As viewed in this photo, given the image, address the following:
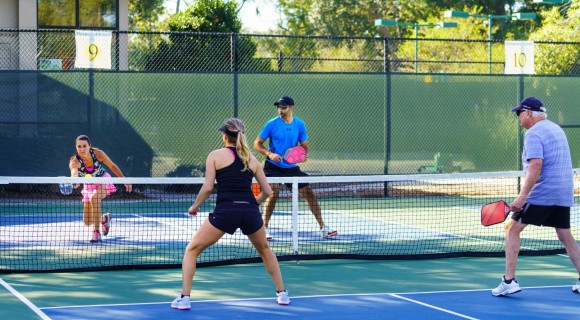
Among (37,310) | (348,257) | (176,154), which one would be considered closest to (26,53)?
(176,154)

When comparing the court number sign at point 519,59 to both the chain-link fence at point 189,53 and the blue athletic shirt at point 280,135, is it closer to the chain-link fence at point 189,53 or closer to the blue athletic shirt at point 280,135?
the chain-link fence at point 189,53

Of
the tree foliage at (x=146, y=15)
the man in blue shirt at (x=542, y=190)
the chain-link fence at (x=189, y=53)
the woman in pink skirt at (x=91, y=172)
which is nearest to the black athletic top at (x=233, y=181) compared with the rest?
the man in blue shirt at (x=542, y=190)

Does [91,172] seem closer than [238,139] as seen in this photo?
No

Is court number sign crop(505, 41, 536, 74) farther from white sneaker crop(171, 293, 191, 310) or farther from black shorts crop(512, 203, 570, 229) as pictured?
white sneaker crop(171, 293, 191, 310)

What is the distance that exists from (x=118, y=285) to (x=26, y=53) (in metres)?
11.6

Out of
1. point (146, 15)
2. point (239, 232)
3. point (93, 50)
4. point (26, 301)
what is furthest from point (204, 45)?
point (146, 15)

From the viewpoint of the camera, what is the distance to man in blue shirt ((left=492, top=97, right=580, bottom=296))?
862cm

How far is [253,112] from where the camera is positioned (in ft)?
58.8

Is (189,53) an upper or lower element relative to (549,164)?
upper

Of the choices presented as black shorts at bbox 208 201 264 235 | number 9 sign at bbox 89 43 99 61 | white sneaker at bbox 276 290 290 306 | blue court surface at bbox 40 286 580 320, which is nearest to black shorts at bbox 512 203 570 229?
blue court surface at bbox 40 286 580 320

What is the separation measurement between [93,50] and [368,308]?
9.55 meters

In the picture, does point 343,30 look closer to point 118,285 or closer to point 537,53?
point 537,53

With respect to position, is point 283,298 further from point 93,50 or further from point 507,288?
point 93,50

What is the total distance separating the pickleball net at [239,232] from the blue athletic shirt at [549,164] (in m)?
2.55
